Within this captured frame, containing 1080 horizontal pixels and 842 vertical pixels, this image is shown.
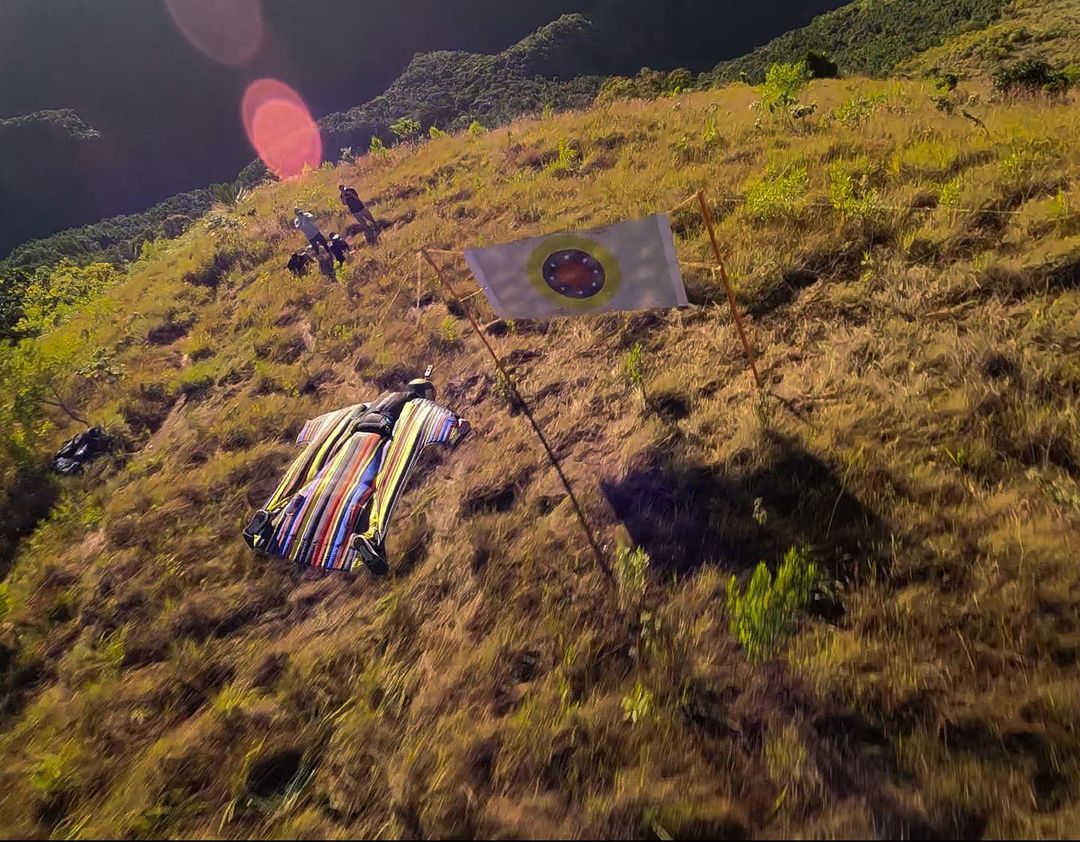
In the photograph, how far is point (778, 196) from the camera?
260 inches

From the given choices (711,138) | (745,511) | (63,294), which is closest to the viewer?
(745,511)

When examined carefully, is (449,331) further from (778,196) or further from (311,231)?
(311,231)

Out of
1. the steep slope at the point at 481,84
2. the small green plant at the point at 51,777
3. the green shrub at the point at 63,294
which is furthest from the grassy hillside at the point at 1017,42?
the green shrub at the point at 63,294

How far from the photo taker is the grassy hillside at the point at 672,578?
8.23ft

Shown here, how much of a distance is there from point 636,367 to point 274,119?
70.1m

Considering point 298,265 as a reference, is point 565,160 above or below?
below

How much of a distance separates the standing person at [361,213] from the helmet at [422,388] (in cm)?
630

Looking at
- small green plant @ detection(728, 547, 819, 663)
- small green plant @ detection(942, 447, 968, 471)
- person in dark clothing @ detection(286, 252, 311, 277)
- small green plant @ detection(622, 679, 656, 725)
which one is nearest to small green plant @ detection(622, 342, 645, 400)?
small green plant @ detection(728, 547, 819, 663)

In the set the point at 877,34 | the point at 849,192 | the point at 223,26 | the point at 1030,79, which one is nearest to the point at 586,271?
the point at 849,192

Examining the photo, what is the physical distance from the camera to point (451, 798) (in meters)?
2.67

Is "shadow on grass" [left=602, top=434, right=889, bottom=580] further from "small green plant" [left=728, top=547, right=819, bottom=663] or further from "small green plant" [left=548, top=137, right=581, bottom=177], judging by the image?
"small green plant" [left=548, top=137, right=581, bottom=177]

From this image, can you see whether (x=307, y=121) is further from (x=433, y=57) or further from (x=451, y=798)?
(x=451, y=798)

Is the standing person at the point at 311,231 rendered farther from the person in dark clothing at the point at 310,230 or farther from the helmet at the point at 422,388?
the helmet at the point at 422,388

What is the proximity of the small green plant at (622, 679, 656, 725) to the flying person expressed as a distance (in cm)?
235
